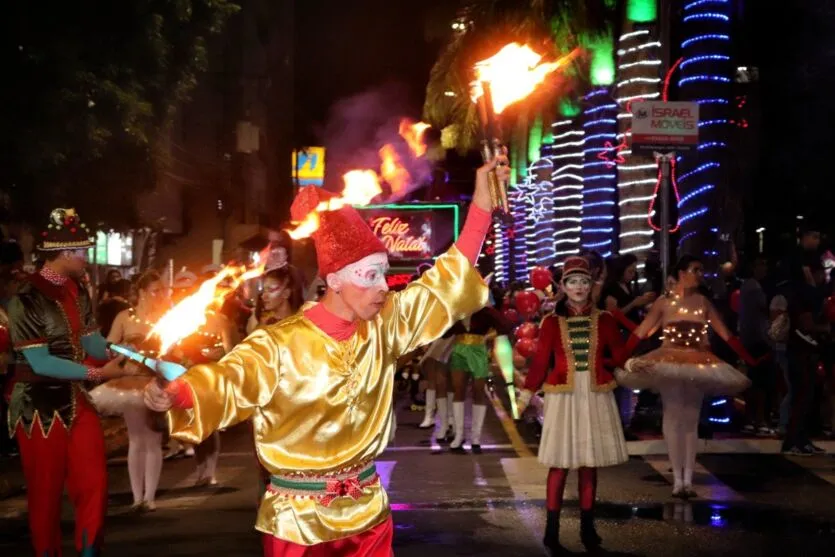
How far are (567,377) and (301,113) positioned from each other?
62927mm

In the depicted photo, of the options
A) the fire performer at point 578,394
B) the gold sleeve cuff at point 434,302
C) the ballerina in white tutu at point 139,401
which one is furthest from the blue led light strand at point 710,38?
the gold sleeve cuff at point 434,302

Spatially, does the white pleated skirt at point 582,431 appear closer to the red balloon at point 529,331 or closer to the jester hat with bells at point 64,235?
the jester hat with bells at point 64,235

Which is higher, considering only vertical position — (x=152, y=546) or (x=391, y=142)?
(x=391, y=142)

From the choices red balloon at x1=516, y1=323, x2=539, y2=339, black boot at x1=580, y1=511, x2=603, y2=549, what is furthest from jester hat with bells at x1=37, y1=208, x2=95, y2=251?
red balloon at x1=516, y1=323, x2=539, y2=339

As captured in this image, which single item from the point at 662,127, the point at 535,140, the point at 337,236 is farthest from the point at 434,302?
the point at 535,140

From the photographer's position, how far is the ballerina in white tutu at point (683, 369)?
33.5 feet

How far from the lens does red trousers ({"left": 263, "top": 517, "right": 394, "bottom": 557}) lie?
4605 mm

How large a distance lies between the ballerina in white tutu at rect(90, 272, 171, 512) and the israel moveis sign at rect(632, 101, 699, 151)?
588 cm

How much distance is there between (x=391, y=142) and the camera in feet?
131

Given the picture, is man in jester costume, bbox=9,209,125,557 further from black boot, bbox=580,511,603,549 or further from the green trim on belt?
black boot, bbox=580,511,603,549

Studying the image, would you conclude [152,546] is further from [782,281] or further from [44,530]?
[782,281]

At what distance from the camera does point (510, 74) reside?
5.66 metres

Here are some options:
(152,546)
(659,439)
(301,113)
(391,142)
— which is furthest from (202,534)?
(301,113)

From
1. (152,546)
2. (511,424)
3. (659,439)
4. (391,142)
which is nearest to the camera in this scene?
(152,546)
